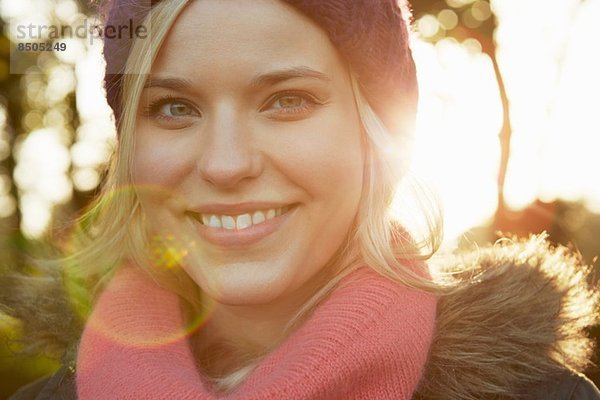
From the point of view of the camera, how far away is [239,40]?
7.14 ft

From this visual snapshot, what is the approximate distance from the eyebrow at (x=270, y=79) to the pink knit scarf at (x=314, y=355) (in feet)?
2.33

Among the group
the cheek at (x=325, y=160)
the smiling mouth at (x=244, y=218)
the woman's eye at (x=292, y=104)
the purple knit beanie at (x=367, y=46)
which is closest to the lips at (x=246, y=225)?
the smiling mouth at (x=244, y=218)

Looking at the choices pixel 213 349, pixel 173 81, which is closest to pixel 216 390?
pixel 213 349

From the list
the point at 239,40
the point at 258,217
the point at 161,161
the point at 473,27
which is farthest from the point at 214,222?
the point at 473,27

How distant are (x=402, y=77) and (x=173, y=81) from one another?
84 centimetres

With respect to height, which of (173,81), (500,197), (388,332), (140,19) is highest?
(140,19)

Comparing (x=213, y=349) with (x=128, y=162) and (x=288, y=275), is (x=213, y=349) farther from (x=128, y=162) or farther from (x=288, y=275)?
(x=128, y=162)

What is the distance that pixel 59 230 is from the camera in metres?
3.41

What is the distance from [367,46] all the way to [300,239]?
0.69m

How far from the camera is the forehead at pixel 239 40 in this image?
2180 millimetres

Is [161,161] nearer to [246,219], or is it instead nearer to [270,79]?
[246,219]

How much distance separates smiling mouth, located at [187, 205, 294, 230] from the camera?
235cm

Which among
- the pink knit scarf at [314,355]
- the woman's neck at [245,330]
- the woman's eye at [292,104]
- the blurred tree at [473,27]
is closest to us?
the pink knit scarf at [314,355]

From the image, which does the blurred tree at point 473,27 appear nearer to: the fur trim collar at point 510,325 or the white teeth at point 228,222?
the fur trim collar at point 510,325
